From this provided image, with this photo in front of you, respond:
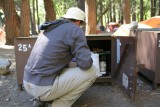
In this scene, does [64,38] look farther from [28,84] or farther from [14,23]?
[14,23]

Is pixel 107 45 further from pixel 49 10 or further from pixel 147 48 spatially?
pixel 49 10

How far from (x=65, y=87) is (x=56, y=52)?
1.59 feet

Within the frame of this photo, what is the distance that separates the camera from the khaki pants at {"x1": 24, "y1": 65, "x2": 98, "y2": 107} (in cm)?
375

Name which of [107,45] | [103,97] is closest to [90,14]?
[107,45]

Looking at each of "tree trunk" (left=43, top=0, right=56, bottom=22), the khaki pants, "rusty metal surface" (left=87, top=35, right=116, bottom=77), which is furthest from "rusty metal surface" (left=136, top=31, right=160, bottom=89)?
"tree trunk" (left=43, top=0, right=56, bottom=22)

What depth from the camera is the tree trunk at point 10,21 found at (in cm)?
1316

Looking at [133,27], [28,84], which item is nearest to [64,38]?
[28,84]

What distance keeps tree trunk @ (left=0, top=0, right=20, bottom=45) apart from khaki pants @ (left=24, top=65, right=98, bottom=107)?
32.7 feet

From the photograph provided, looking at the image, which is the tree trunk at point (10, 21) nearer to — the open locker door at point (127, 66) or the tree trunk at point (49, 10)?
the tree trunk at point (49, 10)

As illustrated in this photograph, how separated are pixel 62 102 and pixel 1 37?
19.0m

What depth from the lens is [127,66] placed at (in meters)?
4.61

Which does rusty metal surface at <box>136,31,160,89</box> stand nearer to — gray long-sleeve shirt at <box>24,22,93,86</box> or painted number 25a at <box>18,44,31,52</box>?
gray long-sleeve shirt at <box>24,22,93,86</box>

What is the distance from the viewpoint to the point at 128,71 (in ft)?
14.9

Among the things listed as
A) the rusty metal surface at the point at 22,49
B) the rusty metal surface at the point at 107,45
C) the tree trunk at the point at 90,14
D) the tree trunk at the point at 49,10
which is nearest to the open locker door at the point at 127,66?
the rusty metal surface at the point at 107,45
